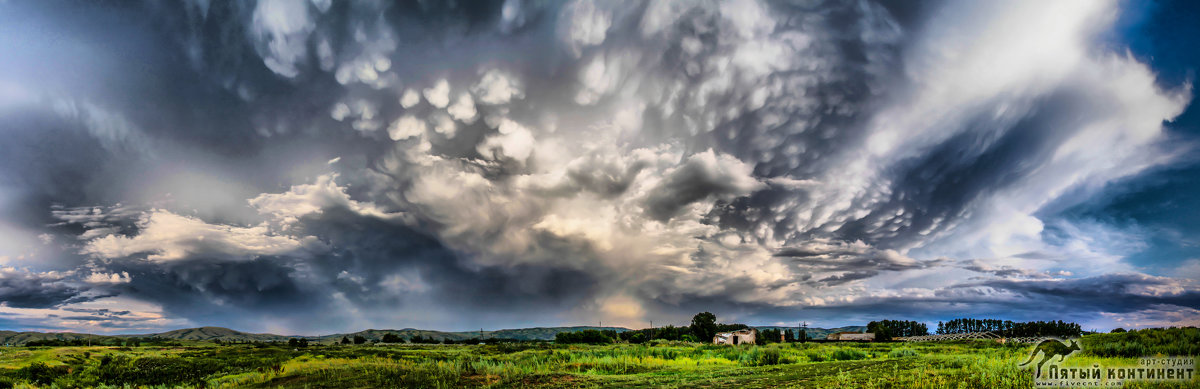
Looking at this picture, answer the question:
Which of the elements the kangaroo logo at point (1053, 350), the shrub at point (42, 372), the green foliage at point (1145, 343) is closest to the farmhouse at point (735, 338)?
the green foliage at point (1145, 343)

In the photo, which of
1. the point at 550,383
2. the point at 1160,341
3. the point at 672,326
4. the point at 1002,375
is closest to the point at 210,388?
the point at 550,383

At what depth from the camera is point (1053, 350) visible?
1638 cm

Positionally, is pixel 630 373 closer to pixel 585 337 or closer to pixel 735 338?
pixel 735 338

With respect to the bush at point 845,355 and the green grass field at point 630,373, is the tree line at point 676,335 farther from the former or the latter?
the green grass field at point 630,373

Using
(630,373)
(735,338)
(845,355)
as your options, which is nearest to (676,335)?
(735,338)

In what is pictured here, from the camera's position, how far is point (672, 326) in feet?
579

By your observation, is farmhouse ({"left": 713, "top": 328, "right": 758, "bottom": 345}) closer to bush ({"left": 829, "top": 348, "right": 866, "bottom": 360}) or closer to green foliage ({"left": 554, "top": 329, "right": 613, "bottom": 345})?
green foliage ({"left": 554, "top": 329, "right": 613, "bottom": 345})

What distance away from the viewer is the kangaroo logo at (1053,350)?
575 inches

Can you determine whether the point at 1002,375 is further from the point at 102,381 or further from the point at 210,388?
the point at 102,381

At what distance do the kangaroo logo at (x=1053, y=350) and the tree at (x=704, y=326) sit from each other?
129 metres

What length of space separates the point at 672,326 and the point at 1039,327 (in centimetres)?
13026

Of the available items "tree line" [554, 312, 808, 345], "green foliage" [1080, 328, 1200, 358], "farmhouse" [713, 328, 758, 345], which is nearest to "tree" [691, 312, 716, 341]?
"tree line" [554, 312, 808, 345]

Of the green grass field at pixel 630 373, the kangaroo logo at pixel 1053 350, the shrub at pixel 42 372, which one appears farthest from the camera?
the shrub at pixel 42 372

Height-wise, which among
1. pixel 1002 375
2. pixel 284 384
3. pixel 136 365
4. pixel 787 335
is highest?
pixel 1002 375
